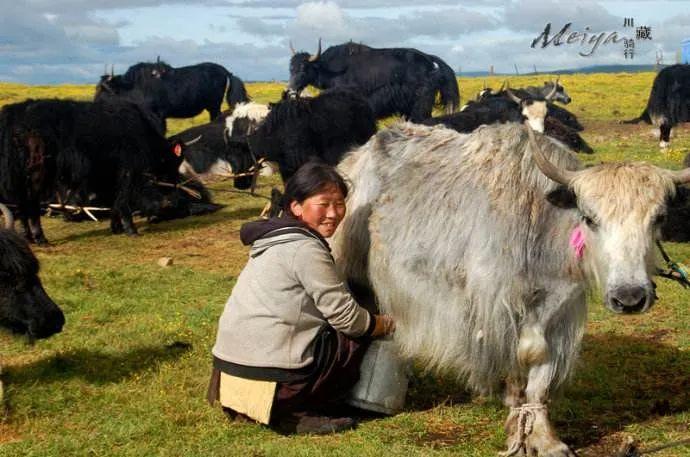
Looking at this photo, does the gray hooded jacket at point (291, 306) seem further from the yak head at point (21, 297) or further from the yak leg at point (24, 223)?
the yak leg at point (24, 223)

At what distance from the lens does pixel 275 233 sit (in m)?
4.04

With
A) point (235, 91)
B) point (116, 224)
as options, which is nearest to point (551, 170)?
point (116, 224)

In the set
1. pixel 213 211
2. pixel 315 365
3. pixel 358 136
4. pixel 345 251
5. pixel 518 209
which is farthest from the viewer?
pixel 213 211

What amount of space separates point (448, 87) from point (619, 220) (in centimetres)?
1213

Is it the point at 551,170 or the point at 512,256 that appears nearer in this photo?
the point at 551,170

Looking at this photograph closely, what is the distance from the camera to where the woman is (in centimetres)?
397

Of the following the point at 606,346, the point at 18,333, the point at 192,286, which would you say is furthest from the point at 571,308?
the point at 192,286

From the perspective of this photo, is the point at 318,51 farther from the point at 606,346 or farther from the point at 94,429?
the point at 94,429

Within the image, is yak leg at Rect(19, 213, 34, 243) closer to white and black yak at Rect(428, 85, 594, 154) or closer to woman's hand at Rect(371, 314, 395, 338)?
woman's hand at Rect(371, 314, 395, 338)

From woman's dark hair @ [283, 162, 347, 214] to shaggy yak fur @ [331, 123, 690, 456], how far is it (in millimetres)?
362

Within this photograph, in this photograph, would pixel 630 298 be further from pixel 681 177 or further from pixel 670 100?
pixel 670 100

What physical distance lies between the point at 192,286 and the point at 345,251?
2.93 meters

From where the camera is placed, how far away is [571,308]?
12.4ft

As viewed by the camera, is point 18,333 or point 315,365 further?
point 18,333
